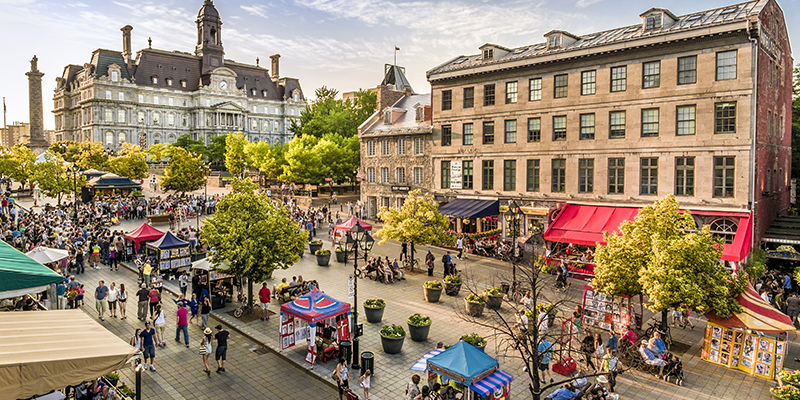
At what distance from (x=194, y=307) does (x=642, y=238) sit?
55.6ft

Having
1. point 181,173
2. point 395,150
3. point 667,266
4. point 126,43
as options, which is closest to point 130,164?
point 181,173

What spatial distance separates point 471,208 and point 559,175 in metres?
6.28

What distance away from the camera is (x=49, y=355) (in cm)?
881

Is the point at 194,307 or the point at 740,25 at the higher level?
the point at 740,25

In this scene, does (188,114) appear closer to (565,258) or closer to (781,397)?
(565,258)

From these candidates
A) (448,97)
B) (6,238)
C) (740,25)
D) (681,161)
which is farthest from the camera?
(448,97)

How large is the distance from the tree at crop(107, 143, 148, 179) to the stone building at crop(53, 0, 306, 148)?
37.7 m

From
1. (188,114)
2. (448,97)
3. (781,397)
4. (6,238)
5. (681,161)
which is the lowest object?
(781,397)

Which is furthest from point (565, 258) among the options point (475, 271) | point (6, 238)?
point (6, 238)

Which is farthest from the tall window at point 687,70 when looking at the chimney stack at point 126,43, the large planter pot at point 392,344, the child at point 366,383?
the chimney stack at point 126,43

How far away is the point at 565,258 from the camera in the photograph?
28.2m

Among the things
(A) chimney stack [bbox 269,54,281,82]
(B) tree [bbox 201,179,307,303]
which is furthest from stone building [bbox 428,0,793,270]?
(A) chimney stack [bbox 269,54,281,82]

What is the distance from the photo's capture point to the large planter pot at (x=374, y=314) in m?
19.3

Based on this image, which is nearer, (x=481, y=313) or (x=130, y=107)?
(x=481, y=313)
